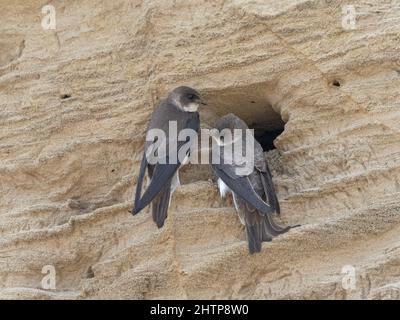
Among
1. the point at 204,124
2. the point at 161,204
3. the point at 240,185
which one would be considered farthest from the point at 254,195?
the point at 204,124

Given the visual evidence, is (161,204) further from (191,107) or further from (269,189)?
(191,107)

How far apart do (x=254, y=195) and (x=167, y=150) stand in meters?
0.36

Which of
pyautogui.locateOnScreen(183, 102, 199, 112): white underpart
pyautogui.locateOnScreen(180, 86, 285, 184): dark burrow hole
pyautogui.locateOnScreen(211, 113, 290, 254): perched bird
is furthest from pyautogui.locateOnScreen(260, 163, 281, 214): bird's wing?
pyautogui.locateOnScreen(183, 102, 199, 112): white underpart

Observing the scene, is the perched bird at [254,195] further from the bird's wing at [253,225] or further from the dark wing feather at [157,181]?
the dark wing feather at [157,181]

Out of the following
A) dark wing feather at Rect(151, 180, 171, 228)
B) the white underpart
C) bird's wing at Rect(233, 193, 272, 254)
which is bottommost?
bird's wing at Rect(233, 193, 272, 254)

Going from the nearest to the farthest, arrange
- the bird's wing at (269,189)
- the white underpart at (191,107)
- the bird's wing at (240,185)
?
the bird's wing at (240,185) < the bird's wing at (269,189) < the white underpart at (191,107)

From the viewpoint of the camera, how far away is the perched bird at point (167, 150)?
3559 mm

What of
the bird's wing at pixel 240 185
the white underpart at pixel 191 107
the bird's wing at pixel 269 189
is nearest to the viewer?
the bird's wing at pixel 240 185

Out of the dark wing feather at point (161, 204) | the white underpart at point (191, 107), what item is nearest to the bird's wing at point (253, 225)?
the dark wing feather at point (161, 204)

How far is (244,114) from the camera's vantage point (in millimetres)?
4195

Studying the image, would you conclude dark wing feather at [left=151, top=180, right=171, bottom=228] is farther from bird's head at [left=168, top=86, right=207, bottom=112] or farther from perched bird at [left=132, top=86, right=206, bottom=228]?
bird's head at [left=168, top=86, right=207, bottom=112]

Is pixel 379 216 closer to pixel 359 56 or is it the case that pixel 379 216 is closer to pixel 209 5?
pixel 359 56

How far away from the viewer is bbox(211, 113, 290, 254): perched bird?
3.51 metres

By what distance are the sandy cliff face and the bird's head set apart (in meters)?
0.09
